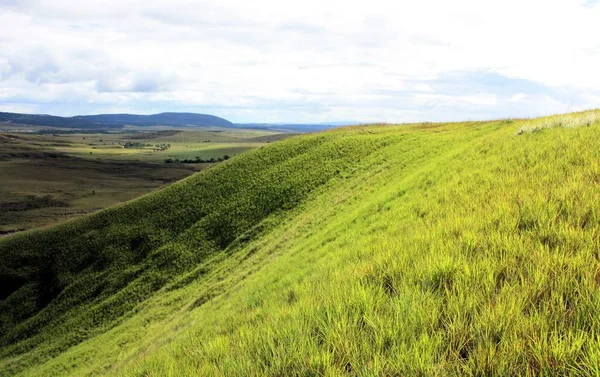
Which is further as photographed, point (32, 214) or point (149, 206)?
point (32, 214)

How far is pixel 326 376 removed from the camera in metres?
3.68

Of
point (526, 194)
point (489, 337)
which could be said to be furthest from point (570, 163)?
point (489, 337)

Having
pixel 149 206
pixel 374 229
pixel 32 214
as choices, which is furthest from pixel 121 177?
pixel 374 229

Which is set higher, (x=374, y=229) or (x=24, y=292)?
(x=374, y=229)

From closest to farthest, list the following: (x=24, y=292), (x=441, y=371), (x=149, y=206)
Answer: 1. (x=441, y=371)
2. (x=24, y=292)
3. (x=149, y=206)

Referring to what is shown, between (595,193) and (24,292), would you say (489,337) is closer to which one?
(595,193)

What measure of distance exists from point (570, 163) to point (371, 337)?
9.38 meters

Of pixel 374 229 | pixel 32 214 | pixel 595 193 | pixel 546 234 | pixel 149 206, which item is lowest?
pixel 32 214

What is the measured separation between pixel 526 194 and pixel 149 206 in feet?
166

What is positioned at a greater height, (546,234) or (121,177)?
(546,234)

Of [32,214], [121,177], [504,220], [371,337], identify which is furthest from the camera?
[121,177]

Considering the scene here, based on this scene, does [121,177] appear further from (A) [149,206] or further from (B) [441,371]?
(B) [441,371]

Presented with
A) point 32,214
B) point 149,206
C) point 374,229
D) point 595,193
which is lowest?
point 32,214

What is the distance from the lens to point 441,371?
339 centimetres
